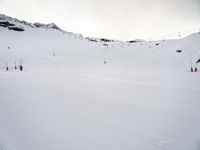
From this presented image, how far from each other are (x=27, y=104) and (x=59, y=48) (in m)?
18.6

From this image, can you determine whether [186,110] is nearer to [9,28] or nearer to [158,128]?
[158,128]

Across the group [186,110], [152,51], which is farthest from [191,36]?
[186,110]

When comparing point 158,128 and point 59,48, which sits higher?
point 59,48

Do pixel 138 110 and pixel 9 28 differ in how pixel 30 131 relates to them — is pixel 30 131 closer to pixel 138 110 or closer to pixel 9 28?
pixel 138 110

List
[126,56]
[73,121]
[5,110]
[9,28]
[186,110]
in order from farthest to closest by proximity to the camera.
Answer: [9,28] → [126,56] → [186,110] → [5,110] → [73,121]

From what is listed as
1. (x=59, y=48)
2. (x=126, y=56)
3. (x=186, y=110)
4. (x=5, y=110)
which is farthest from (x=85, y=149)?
(x=59, y=48)

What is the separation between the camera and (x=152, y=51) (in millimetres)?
21203

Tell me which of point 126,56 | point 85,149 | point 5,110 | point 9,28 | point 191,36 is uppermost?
point 9,28

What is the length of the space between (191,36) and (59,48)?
44.2 ft

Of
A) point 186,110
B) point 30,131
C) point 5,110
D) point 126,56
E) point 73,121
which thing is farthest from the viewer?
point 126,56

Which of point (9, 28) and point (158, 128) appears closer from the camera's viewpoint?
point (158, 128)

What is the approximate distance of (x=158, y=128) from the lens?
2.69 metres

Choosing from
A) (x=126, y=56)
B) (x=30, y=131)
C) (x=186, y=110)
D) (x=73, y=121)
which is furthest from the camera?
(x=126, y=56)

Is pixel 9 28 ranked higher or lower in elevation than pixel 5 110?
higher
